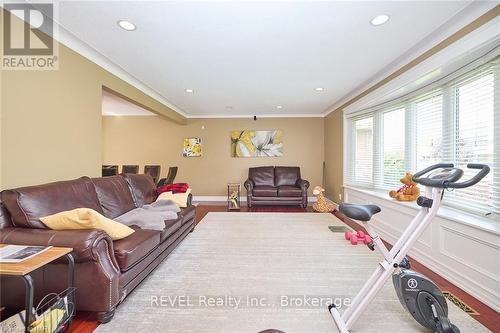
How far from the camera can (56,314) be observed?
1.40 meters

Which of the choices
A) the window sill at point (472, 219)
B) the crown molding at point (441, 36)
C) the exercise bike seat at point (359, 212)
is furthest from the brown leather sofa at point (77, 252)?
the crown molding at point (441, 36)

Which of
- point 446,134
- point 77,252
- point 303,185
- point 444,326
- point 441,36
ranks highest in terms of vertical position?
point 441,36

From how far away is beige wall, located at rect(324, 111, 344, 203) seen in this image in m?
5.29

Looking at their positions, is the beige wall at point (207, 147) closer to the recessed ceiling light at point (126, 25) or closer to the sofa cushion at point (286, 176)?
the sofa cushion at point (286, 176)

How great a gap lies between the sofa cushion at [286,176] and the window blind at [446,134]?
1892 millimetres

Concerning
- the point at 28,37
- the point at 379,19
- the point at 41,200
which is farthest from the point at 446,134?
the point at 28,37

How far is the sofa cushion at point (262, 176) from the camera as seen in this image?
6.12 metres

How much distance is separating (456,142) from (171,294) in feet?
11.4

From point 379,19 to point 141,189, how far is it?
357 cm

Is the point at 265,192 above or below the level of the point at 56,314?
above

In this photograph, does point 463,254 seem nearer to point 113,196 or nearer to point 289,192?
point 289,192

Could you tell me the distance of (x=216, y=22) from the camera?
6.95 ft

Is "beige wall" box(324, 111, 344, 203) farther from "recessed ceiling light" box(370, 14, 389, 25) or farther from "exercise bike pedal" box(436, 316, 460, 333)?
"exercise bike pedal" box(436, 316, 460, 333)

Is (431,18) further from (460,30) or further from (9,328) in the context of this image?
(9,328)
